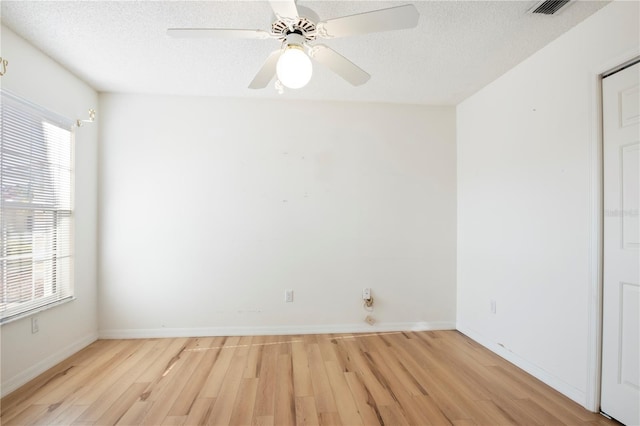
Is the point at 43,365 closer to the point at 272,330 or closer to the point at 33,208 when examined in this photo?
the point at 33,208

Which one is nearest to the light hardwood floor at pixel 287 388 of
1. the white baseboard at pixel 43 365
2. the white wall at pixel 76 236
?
the white baseboard at pixel 43 365

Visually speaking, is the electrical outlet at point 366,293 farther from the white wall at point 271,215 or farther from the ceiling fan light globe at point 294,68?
the ceiling fan light globe at point 294,68

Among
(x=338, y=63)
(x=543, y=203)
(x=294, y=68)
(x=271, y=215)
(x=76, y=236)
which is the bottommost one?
(x=76, y=236)

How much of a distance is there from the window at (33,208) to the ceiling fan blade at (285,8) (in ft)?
6.73

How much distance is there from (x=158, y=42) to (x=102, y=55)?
572 millimetres

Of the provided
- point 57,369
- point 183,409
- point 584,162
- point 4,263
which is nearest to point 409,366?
point 183,409

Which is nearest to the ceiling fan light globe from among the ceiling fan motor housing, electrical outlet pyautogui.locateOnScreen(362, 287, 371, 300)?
the ceiling fan motor housing

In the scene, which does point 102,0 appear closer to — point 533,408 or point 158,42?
point 158,42

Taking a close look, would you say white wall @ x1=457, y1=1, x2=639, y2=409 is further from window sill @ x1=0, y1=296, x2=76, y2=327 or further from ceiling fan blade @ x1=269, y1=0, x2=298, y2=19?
window sill @ x1=0, y1=296, x2=76, y2=327

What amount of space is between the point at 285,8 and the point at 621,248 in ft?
7.48

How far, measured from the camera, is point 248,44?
2.06 meters

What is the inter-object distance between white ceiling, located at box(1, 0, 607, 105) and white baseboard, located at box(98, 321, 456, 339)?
8.04 ft

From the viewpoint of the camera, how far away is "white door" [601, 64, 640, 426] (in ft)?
5.26

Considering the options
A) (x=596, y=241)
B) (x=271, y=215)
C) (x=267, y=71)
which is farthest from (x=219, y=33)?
(x=596, y=241)
